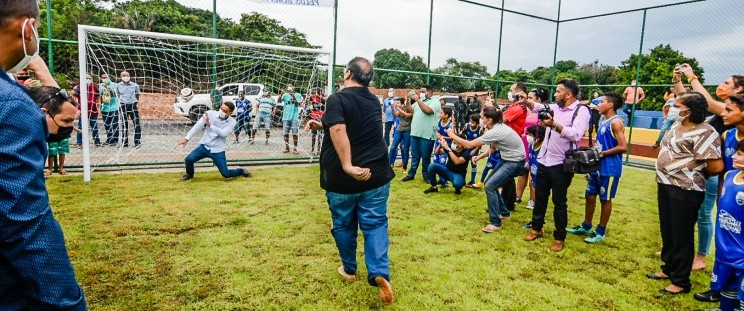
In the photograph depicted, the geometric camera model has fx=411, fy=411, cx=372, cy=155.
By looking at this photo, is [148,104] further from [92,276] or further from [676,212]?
[676,212]

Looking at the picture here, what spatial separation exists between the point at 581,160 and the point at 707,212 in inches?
47.8

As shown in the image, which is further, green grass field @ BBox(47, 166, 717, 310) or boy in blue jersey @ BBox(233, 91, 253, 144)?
boy in blue jersey @ BBox(233, 91, 253, 144)

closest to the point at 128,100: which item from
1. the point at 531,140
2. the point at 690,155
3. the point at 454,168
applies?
the point at 454,168

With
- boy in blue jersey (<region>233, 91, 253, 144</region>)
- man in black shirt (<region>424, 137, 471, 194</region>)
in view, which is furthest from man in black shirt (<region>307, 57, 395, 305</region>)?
boy in blue jersey (<region>233, 91, 253, 144</region>)

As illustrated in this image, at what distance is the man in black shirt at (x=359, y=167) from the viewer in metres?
3.02

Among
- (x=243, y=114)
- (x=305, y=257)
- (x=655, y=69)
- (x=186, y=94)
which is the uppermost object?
(x=655, y=69)

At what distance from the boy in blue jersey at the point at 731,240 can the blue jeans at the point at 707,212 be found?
1222mm

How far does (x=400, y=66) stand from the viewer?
36.1 feet

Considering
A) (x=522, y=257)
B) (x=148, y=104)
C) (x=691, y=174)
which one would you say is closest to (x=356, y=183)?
(x=522, y=257)

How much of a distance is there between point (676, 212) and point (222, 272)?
385 centimetres

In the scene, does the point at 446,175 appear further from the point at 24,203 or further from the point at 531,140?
the point at 24,203

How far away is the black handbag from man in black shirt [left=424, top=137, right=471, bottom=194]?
2389 mm

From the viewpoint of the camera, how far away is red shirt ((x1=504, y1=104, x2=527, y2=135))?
6414mm

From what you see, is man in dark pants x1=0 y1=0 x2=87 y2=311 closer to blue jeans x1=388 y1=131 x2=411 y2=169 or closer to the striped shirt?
the striped shirt
